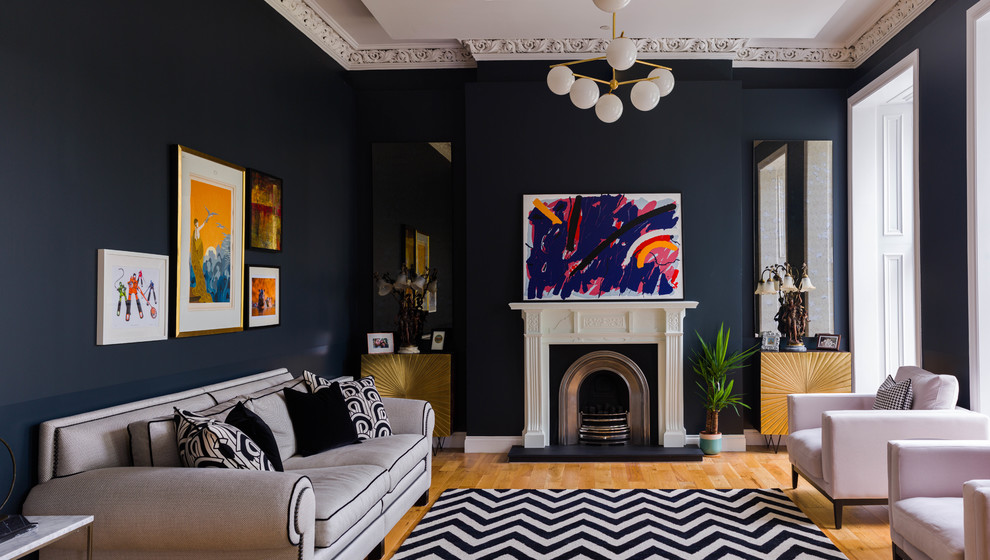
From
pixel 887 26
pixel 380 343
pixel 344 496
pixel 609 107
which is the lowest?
pixel 344 496

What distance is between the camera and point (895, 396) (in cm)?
409

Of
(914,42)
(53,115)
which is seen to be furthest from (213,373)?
(914,42)

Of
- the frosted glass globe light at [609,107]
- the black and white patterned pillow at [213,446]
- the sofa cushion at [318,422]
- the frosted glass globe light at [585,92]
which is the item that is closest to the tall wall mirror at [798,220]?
the frosted glass globe light at [609,107]

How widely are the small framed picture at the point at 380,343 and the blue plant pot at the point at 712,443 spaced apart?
267 cm

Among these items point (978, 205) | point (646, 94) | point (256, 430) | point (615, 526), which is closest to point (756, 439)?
point (615, 526)

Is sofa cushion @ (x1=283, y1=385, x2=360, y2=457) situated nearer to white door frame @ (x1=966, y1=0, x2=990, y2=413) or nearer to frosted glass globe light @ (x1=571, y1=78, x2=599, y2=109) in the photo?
frosted glass globe light @ (x1=571, y1=78, x2=599, y2=109)

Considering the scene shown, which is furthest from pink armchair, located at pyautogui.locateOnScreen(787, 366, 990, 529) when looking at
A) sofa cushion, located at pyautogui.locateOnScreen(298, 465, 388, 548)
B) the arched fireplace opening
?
sofa cushion, located at pyautogui.locateOnScreen(298, 465, 388, 548)

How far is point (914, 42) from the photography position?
4.82 meters

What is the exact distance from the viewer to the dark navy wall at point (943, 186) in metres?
4.14

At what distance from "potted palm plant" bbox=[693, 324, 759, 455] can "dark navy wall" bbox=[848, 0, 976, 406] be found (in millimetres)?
1389

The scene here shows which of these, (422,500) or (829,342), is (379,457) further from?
(829,342)

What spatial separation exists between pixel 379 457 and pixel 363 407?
0.63 m

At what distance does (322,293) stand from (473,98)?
2055 mm

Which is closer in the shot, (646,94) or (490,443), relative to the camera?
(646,94)
